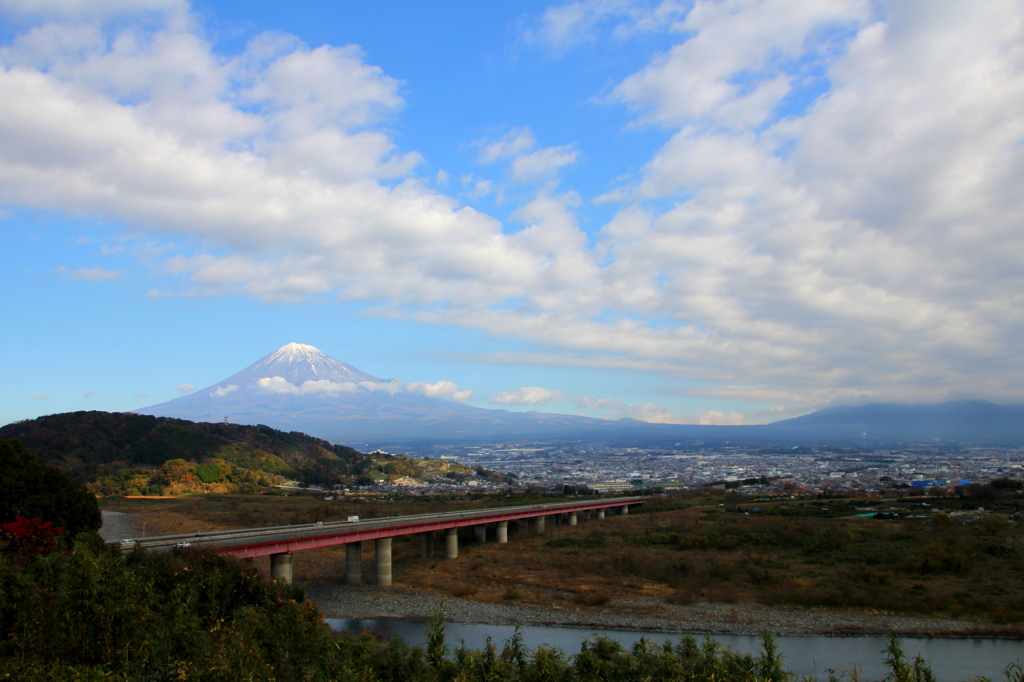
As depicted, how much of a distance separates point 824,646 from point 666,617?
6003 millimetres

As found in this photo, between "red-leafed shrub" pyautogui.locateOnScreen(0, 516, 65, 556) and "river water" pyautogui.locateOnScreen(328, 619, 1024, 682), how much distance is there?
34.9ft

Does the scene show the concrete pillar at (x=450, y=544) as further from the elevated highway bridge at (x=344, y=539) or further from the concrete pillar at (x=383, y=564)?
the concrete pillar at (x=383, y=564)

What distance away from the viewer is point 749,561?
3697 cm

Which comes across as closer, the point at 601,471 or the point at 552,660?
the point at 552,660

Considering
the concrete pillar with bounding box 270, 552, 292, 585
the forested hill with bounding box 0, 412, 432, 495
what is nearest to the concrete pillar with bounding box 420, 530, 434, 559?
the concrete pillar with bounding box 270, 552, 292, 585

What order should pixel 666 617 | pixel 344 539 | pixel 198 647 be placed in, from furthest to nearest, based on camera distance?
pixel 344 539, pixel 666 617, pixel 198 647

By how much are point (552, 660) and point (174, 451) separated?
93.9 meters

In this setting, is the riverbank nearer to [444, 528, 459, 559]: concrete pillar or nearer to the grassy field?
the grassy field

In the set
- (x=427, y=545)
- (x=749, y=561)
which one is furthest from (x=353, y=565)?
(x=749, y=561)

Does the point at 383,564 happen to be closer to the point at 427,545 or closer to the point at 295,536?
the point at 295,536

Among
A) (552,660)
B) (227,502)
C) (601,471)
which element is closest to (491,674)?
(552,660)

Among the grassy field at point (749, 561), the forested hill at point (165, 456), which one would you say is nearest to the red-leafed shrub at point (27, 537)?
the grassy field at point (749, 561)

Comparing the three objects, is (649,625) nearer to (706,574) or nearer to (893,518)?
(706,574)

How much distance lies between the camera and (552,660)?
13.4 m
